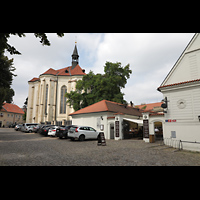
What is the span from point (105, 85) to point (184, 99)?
21769 millimetres

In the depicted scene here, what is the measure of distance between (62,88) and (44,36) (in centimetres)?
4897

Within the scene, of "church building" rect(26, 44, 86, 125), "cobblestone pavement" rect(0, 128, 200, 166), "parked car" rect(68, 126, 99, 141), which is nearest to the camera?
"cobblestone pavement" rect(0, 128, 200, 166)

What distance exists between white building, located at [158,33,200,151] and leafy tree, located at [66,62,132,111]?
1949 centimetres

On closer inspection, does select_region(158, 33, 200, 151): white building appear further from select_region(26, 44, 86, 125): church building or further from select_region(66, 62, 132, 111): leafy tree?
select_region(26, 44, 86, 125): church building

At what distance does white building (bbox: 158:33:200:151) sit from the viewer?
11.4m

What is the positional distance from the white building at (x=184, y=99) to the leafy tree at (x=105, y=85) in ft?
63.9

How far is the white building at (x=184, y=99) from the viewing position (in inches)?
449

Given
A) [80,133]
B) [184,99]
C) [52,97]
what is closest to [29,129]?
[80,133]

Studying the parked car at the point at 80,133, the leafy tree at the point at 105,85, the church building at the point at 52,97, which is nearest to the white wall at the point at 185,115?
the parked car at the point at 80,133

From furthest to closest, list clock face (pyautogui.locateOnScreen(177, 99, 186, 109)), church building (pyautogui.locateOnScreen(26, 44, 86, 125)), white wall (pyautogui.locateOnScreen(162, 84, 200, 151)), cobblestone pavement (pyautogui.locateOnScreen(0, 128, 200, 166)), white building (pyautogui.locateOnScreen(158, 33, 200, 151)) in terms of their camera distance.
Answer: church building (pyautogui.locateOnScreen(26, 44, 86, 125))
clock face (pyautogui.locateOnScreen(177, 99, 186, 109))
white building (pyautogui.locateOnScreen(158, 33, 200, 151))
white wall (pyautogui.locateOnScreen(162, 84, 200, 151))
cobblestone pavement (pyautogui.locateOnScreen(0, 128, 200, 166))

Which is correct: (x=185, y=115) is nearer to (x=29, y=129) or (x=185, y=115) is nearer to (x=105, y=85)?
(x=105, y=85)

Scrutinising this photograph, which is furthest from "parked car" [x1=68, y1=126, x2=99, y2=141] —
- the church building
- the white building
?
the church building

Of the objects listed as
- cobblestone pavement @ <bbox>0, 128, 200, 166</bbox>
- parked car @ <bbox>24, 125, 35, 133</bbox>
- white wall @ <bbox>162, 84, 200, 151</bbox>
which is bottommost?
cobblestone pavement @ <bbox>0, 128, 200, 166</bbox>

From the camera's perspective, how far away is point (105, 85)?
32844mm
